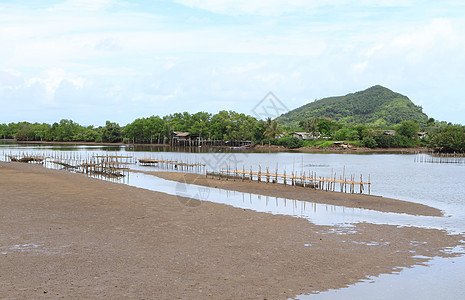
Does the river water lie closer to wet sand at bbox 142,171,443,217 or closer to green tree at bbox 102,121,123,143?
wet sand at bbox 142,171,443,217

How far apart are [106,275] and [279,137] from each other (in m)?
118

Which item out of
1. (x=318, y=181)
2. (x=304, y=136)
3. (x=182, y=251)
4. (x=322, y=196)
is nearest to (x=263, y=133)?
(x=304, y=136)

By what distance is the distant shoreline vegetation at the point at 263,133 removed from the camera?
113750 mm

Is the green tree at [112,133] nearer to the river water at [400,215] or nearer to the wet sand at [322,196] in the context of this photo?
the wet sand at [322,196]

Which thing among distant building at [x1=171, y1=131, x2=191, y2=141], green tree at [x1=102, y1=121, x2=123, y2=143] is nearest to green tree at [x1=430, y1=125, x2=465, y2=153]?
distant building at [x1=171, y1=131, x2=191, y2=141]

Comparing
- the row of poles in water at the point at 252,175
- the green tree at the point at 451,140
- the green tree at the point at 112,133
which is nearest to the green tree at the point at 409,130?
the green tree at the point at 451,140

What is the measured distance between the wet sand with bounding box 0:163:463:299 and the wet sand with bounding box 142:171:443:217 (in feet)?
21.4

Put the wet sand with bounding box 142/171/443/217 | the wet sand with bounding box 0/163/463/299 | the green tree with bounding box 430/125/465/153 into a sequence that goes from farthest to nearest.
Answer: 1. the green tree with bounding box 430/125/465/153
2. the wet sand with bounding box 142/171/443/217
3. the wet sand with bounding box 0/163/463/299

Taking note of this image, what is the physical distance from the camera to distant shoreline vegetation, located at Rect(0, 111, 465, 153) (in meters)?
114

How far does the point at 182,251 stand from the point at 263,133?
11370 cm

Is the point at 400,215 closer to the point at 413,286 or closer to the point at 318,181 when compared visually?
the point at 413,286

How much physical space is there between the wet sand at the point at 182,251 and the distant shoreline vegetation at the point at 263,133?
87.3m

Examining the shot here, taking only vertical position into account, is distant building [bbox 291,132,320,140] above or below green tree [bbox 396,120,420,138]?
below

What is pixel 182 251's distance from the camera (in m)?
12.1
